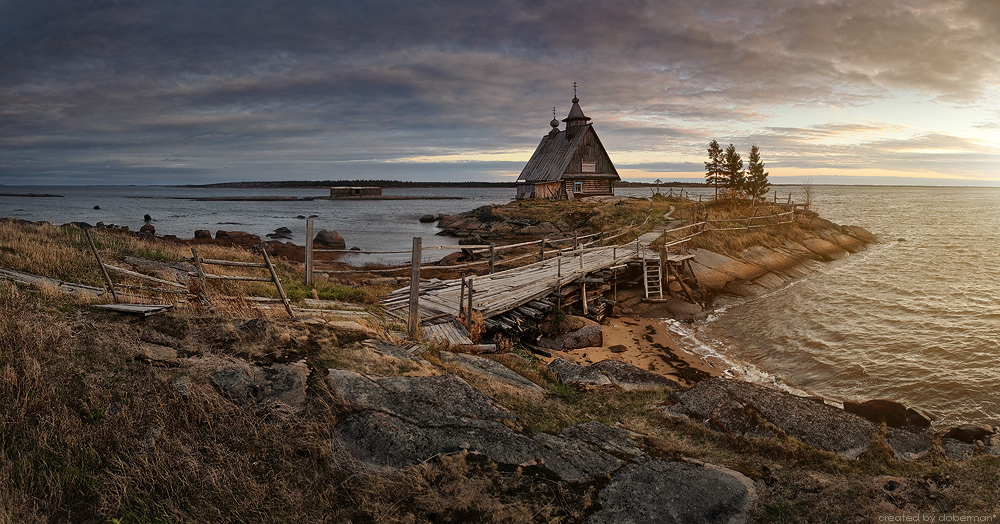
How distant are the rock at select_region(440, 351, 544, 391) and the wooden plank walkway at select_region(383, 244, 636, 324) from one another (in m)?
3.42

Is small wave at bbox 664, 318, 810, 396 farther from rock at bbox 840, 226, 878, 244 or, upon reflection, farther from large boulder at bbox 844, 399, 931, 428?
rock at bbox 840, 226, 878, 244

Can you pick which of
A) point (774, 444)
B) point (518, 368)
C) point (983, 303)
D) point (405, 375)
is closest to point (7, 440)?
point (405, 375)

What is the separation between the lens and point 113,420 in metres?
5.11

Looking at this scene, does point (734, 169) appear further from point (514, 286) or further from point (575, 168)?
point (514, 286)

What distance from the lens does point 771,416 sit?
8352mm

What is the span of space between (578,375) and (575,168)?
36.2 m

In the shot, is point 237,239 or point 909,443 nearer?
point 909,443

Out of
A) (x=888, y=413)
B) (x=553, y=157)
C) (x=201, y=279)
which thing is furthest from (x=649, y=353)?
(x=553, y=157)

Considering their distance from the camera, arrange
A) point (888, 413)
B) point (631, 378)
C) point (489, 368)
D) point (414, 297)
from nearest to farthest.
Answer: point (489, 368) → point (888, 413) → point (631, 378) → point (414, 297)

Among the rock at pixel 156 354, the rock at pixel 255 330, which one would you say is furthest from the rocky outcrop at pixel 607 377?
the rock at pixel 156 354

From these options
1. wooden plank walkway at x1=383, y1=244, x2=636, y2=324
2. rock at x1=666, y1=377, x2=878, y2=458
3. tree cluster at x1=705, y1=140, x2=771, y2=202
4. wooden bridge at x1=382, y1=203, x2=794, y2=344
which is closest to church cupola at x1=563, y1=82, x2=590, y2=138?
tree cluster at x1=705, y1=140, x2=771, y2=202

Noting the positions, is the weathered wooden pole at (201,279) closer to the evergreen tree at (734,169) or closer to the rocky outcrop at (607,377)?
the rocky outcrop at (607,377)

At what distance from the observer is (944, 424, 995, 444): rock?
850cm

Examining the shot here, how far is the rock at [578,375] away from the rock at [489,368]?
1.13 m
